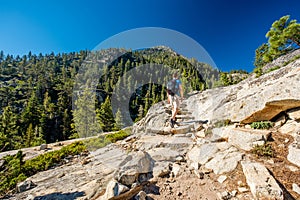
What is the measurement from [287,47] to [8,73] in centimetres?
12667

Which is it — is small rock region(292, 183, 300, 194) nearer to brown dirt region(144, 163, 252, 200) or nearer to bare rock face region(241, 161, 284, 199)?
bare rock face region(241, 161, 284, 199)

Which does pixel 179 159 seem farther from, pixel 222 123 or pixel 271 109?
pixel 271 109

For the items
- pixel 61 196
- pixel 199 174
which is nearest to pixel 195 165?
pixel 199 174

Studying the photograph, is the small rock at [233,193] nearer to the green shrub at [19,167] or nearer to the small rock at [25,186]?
the small rock at [25,186]

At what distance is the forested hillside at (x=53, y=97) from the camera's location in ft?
100.0

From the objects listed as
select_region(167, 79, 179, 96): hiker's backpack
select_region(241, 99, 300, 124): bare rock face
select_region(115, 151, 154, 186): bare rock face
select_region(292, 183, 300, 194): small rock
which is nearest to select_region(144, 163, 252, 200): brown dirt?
select_region(115, 151, 154, 186): bare rock face

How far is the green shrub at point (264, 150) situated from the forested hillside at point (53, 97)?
22.2m

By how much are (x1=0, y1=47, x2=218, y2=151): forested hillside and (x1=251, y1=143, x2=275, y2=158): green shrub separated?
22.2 m

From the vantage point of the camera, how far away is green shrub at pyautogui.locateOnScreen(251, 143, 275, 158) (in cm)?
382

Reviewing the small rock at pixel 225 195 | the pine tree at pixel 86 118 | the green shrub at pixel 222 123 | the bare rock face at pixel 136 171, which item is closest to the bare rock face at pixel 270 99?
the green shrub at pixel 222 123

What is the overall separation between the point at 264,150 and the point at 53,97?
83.8m

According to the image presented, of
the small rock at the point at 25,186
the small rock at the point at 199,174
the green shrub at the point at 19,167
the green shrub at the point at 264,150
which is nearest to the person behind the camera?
the small rock at the point at 199,174

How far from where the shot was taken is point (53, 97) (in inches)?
2869

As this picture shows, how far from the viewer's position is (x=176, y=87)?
8266 mm
